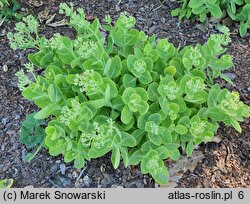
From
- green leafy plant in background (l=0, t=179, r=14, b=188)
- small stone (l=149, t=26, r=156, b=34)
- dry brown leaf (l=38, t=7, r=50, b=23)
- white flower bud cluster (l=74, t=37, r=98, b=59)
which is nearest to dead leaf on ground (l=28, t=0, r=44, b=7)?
dry brown leaf (l=38, t=7, r=50, b=23)

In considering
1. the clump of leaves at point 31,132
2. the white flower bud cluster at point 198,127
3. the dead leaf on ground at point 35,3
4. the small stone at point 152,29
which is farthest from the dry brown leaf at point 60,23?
the white flower bud cluster at point 198,127

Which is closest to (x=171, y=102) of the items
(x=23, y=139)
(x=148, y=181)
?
(x=148, y=181)

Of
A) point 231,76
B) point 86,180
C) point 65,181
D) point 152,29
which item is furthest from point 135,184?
point 152,29

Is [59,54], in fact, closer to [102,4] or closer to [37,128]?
[37,128]

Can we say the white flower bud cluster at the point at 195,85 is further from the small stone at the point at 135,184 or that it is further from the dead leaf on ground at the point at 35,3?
the dead leaf on ground at the point at 35,3

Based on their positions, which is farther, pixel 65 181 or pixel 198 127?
pixel 65 181

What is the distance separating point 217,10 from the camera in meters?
2.54

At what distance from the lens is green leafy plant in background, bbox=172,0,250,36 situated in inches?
101

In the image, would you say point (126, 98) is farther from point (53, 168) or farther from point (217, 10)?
point (217, 10)

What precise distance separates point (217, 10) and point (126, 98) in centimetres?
99

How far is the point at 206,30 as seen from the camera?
278 cm

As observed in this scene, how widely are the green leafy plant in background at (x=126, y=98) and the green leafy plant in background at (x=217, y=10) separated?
1.81ft

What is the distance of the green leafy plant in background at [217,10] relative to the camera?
256 cm

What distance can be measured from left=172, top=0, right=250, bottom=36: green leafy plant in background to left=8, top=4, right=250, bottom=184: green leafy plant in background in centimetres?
55
